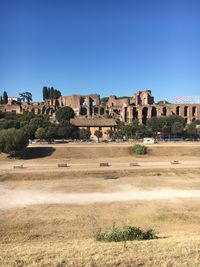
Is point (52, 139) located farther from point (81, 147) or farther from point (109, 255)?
point (109, 255)

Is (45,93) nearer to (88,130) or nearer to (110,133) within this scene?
(88,130)

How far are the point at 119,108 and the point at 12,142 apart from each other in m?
64.9

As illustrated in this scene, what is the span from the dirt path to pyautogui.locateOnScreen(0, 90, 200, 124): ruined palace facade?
69.1 metres

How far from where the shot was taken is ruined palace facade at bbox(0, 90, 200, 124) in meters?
98.6

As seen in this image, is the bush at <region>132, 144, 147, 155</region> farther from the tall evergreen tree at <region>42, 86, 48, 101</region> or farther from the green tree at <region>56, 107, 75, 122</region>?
the tall evergreen tree at <region>42, 86, 48, 101</region>

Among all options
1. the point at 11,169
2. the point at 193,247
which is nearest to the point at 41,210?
the point at 193,247

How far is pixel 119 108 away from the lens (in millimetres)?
107125

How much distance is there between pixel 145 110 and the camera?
10056 centimetres

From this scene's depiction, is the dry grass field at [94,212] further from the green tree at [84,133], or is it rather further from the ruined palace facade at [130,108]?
the ruined palace facade at [130,108]

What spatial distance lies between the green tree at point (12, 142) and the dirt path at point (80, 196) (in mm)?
18663

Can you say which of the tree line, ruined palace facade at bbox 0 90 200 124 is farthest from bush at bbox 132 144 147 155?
ruined palace facade at bbox 0 90 200 124

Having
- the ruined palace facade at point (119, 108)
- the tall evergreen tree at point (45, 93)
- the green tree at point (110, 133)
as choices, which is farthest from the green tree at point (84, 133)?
the tall evergreen tree at point (45, 93)

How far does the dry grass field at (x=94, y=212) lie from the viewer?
960 cm

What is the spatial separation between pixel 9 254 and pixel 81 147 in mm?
43787
